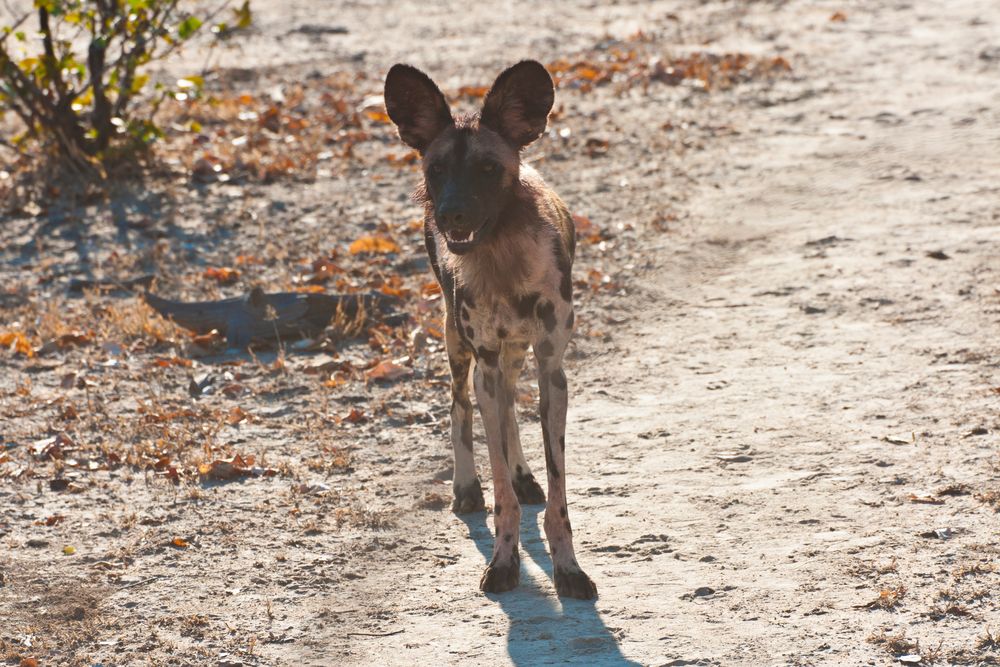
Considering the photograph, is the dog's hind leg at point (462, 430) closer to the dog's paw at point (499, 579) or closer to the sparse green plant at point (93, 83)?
the dog's paw at point (499, 579)

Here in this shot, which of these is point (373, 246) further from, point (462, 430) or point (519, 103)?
point (519, 103)

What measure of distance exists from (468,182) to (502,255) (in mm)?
294

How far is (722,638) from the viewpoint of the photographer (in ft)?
14.0

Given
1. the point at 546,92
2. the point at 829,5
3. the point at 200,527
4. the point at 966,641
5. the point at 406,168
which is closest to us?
the point at 966,641

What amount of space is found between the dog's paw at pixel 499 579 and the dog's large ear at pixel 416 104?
1527 millimetres

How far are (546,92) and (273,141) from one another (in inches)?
258

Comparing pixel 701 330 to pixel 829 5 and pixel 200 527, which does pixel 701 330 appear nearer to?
pixel 200 527

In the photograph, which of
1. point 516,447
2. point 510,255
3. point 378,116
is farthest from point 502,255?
point 378,116

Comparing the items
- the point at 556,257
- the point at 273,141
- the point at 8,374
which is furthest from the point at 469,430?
the point at 273,141

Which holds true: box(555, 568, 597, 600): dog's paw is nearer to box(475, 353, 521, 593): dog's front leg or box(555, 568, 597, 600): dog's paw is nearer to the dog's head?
box(475, 353, 521, 593): dog's front leg

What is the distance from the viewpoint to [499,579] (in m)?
4.79

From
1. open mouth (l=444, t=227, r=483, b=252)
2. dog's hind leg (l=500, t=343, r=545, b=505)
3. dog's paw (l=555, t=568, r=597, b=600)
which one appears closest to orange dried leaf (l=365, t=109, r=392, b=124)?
dog's hind leg (l=500, t=343, r=545, b=505)

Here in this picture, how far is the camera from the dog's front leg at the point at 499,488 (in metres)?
4.80

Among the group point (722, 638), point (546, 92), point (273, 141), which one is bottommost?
point (722, 638)
